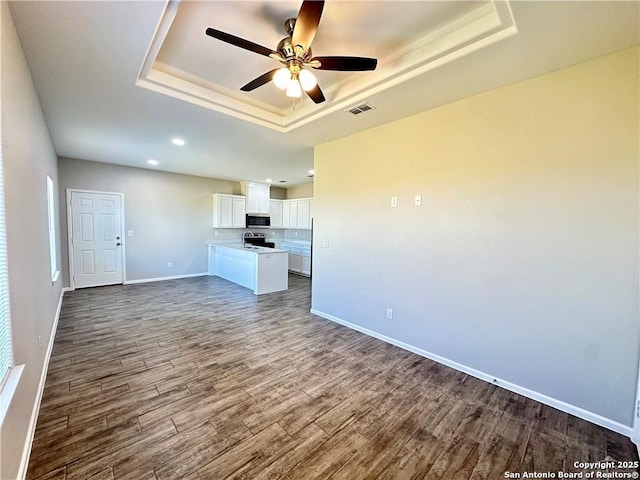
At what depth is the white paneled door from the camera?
546 centimetres

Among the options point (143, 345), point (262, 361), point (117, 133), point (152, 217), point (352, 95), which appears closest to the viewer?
point (352, 95)

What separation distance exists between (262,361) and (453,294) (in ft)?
6.84

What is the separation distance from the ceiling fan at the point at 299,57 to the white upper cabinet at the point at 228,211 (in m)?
5.35

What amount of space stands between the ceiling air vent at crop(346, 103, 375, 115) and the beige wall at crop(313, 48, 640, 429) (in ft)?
1.57

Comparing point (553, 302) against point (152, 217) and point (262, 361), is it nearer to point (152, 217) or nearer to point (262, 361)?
point (262, 361)

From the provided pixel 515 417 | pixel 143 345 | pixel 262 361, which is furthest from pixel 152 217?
pixel 515 417

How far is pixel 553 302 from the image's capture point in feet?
7.19

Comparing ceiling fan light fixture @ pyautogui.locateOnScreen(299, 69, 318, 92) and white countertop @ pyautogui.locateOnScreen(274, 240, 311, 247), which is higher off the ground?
ceiling fan light fixture @ pyautogui.locateOnScreen(299, 69, 318, 92)

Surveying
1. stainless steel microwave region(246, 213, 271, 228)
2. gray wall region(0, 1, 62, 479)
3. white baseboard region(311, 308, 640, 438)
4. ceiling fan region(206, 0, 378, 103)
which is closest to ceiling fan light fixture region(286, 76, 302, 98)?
ceiling fan region(206, 0, 378, 103)

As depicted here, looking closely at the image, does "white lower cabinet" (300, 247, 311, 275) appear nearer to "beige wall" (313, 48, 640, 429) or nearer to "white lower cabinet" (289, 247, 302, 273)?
"white lower cabinet" (289, 247, 302, 273)

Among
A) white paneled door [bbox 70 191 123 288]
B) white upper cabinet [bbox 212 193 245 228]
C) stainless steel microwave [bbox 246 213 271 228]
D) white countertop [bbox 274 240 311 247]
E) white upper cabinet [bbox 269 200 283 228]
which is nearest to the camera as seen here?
white paneled door [bbox 70 191 123 288]

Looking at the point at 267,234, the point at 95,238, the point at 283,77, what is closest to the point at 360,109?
the point at 283,77

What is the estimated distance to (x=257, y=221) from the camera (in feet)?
25.4

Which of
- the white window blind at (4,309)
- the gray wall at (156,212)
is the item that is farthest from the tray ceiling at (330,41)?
the gray wall at (156,212)
